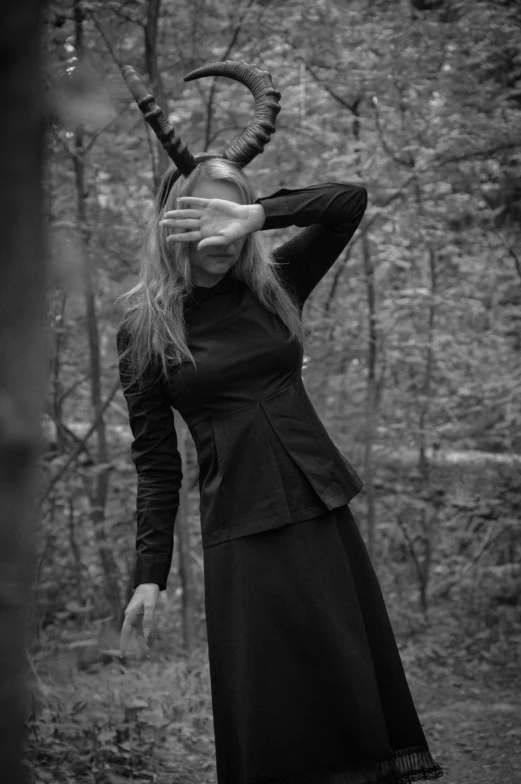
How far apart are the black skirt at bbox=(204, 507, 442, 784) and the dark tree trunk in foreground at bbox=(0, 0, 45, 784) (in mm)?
1599

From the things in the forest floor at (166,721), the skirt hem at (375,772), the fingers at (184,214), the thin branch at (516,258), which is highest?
the thin branch at (516,258)

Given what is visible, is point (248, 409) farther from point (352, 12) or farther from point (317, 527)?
point (352, 12)

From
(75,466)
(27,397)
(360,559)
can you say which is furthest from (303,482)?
(75,466)

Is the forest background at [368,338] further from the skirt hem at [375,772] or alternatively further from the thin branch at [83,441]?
the skirt hem at [375,772]

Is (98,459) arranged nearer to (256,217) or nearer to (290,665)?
(290,665)

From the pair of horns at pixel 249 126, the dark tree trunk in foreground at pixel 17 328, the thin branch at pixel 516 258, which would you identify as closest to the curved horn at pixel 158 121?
the pair of horns at pixel 249 126

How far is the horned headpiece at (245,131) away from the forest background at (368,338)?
1621 millimetres

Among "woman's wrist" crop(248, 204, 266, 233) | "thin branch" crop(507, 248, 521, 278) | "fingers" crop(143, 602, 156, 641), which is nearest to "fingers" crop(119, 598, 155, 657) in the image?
"fingers" crop(143, 602, 156, 641)

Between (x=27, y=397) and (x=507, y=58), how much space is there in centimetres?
526

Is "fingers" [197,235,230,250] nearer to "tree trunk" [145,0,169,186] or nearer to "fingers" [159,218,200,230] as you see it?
"fingers" [159,218,200,230]

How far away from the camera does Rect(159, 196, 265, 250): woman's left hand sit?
2.16 metres

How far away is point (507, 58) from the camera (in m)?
5.34

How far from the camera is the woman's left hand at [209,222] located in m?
2.16

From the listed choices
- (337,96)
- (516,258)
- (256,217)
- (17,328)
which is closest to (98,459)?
(337,96)
